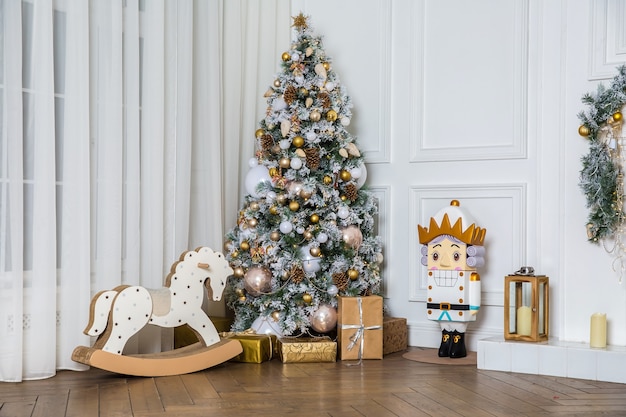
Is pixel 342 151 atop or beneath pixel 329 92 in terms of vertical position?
beneath

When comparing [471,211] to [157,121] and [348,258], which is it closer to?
[348,258]

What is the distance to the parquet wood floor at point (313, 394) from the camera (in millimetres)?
2545

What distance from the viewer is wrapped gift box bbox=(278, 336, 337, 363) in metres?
3.50

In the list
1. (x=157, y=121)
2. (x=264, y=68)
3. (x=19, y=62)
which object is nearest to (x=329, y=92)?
→ (x=264, y=68)

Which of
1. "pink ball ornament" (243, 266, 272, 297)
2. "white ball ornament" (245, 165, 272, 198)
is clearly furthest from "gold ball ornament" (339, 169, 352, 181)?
"pink ball ornament" (243, 266, 272, 297)

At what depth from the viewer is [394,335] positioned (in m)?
3.89

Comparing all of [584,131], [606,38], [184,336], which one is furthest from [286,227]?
[606,38]

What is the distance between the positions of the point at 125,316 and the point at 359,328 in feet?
3.73

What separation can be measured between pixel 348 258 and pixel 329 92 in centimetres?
84

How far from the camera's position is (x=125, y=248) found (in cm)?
343

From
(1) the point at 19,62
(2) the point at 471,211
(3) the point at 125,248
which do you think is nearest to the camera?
(1) the point at 19,62

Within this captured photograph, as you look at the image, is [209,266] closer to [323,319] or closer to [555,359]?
[323,319]

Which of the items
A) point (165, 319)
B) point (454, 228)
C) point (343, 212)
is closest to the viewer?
point (165, 319)

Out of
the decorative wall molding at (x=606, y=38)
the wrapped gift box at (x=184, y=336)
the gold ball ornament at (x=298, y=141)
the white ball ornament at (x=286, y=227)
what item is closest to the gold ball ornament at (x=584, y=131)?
the decorative wall molding at (x=606, y=38)
